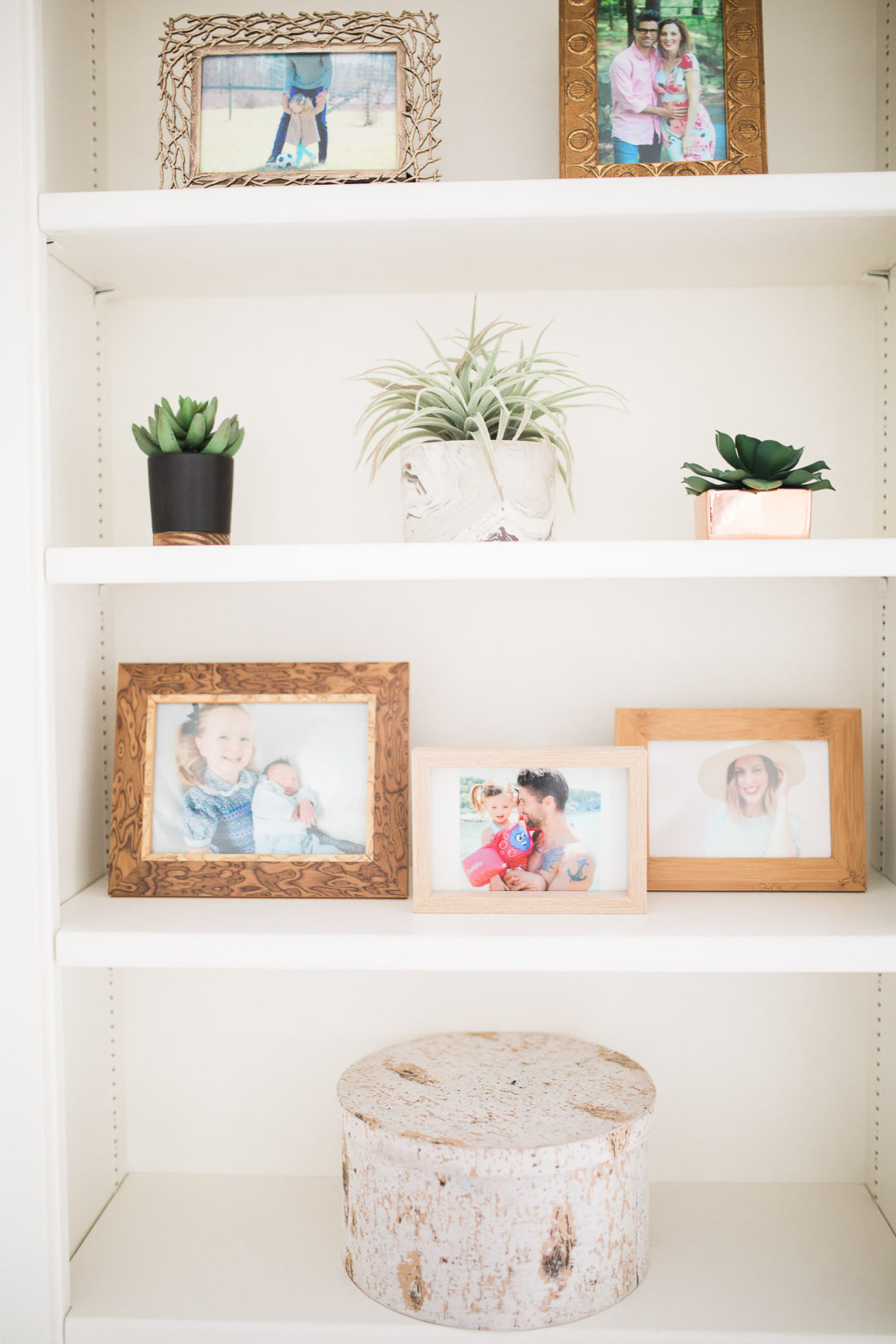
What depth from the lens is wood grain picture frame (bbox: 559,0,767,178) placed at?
1.07 metres

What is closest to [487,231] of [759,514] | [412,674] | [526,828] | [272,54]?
[272,54]

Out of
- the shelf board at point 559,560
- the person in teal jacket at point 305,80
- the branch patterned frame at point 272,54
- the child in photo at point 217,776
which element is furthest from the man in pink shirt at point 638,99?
the child in photo at point 217,776

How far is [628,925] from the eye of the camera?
1087mm

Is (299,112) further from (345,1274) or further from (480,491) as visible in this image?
(345,1274)

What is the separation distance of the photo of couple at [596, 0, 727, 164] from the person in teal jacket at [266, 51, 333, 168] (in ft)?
1.02

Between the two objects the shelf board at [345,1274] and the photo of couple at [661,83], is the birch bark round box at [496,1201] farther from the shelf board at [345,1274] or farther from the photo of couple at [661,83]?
the photo of couple at [661,83]

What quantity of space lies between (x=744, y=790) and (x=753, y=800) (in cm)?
2

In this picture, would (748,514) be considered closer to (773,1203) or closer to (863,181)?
(863,181)

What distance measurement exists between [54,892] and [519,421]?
754 mm

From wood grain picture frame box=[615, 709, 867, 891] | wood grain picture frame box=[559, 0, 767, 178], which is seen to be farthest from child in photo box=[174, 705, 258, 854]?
wood grain picture frame box=[559, 0, 767, 178]

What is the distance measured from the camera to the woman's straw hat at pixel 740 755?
124cm

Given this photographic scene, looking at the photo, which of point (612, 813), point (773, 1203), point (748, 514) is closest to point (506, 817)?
point (612, 813)

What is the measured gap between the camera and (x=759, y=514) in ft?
3.54

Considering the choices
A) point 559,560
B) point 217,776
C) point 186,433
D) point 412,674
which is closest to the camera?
point 559,560
